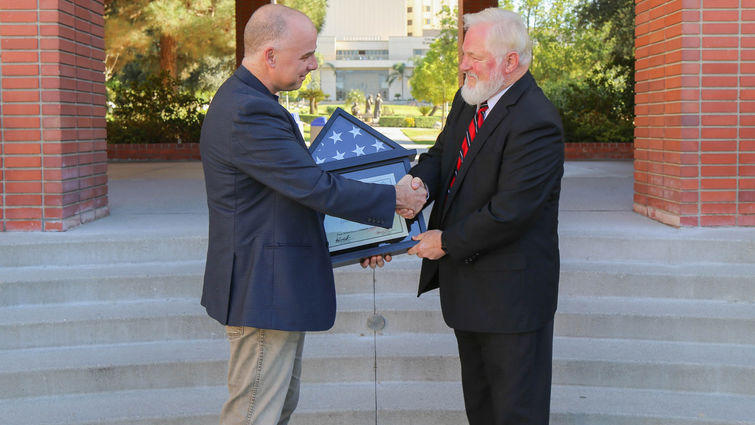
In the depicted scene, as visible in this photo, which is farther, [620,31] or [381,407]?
[620,31]

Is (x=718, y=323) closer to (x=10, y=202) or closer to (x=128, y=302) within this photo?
(x=128, y=302)

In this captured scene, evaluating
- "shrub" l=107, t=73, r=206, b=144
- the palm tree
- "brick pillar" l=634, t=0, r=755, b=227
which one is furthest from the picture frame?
the palm tree

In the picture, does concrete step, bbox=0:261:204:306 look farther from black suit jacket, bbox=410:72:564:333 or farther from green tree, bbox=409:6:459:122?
green tree, bbox=409:6:459:122

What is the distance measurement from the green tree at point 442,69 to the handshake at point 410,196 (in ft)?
113

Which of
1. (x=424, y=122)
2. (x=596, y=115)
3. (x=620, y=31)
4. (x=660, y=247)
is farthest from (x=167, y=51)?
(x=424, y=122)

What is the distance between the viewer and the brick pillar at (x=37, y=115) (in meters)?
5.50

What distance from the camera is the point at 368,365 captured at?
14.3ft

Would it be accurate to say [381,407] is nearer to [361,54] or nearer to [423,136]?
[423,136]

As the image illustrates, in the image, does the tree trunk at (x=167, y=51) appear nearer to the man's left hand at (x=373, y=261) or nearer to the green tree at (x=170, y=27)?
the green tree at (x=170, y=27)

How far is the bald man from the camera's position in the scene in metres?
2.56

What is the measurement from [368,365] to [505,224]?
72.9 inches

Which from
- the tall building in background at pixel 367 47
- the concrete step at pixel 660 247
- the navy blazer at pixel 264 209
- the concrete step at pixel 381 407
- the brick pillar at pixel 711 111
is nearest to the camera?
the navy blazer at pixel 264 209

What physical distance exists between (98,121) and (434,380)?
3.62m

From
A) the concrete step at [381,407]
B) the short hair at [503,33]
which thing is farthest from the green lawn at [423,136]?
the short hair at [503,33]
